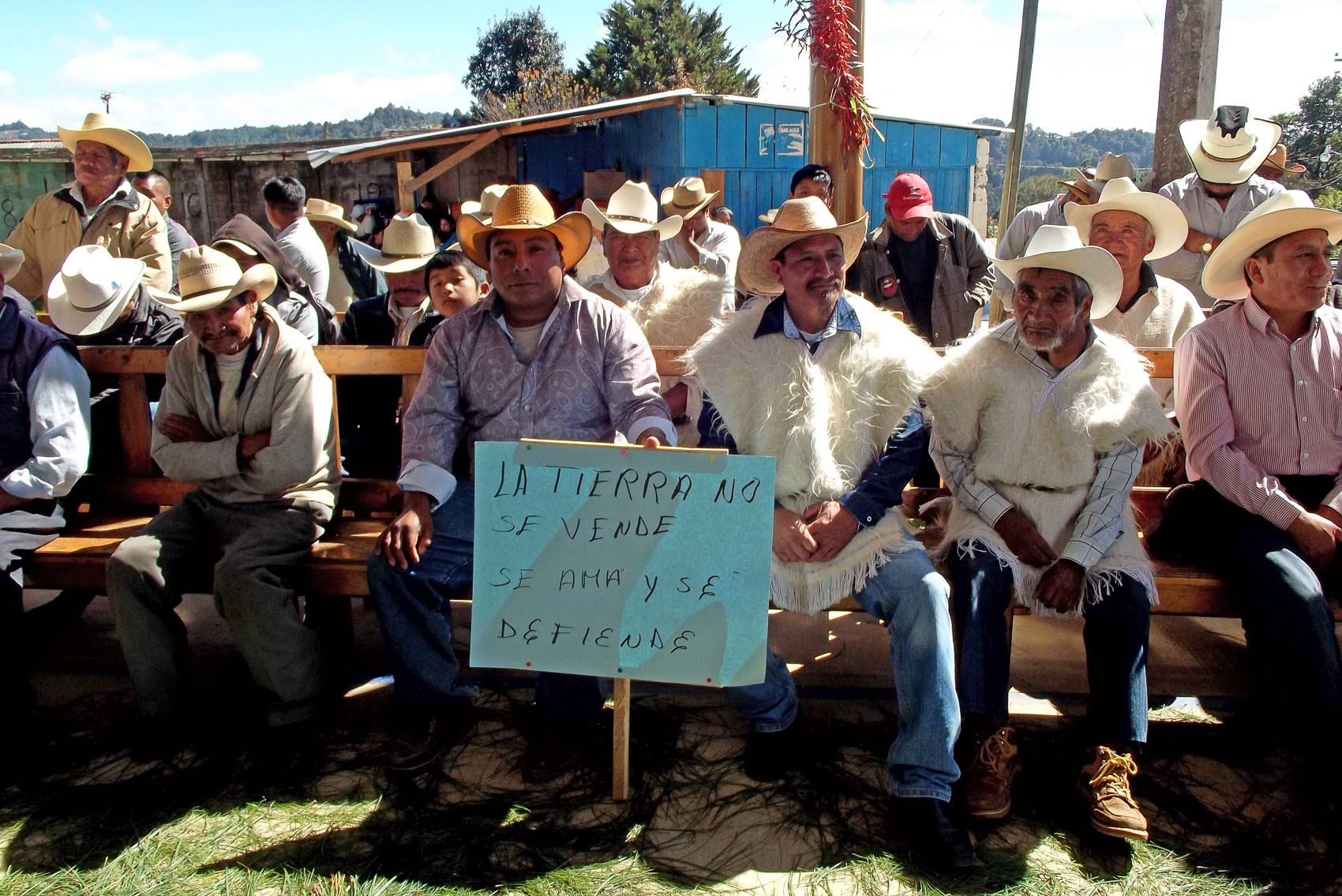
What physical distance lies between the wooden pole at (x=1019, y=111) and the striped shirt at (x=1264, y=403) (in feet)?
16.1

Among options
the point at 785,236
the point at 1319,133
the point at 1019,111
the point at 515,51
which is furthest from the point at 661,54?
the point at 785,236

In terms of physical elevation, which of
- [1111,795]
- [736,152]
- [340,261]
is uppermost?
[736,152]

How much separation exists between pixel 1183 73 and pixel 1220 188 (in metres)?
3.27

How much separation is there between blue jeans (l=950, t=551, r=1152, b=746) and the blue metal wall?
13.9m

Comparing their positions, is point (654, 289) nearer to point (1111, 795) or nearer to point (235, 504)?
point (235, 504)

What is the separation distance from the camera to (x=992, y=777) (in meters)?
2.84

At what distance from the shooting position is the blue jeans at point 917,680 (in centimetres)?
275

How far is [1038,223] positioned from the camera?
217 inches

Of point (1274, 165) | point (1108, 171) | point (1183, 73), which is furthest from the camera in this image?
point (1183, 73)

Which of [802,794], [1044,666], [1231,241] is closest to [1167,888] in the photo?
[802,794]

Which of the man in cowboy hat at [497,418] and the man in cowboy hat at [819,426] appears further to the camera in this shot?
the man in cowboy hat at [497,418]

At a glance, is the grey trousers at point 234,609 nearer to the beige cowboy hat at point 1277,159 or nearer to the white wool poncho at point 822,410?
the white wool poncho at point 822,410

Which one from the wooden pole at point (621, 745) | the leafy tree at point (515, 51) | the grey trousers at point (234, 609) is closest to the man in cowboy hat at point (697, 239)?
the grey trousers at point (234, 609)

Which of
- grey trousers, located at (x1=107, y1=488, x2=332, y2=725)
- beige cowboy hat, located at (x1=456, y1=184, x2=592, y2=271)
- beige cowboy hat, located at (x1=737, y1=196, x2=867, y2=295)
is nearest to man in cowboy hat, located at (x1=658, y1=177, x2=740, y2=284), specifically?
beige cowboy hat, located at (x1=456, y1=184, x2=592, y2=271)
